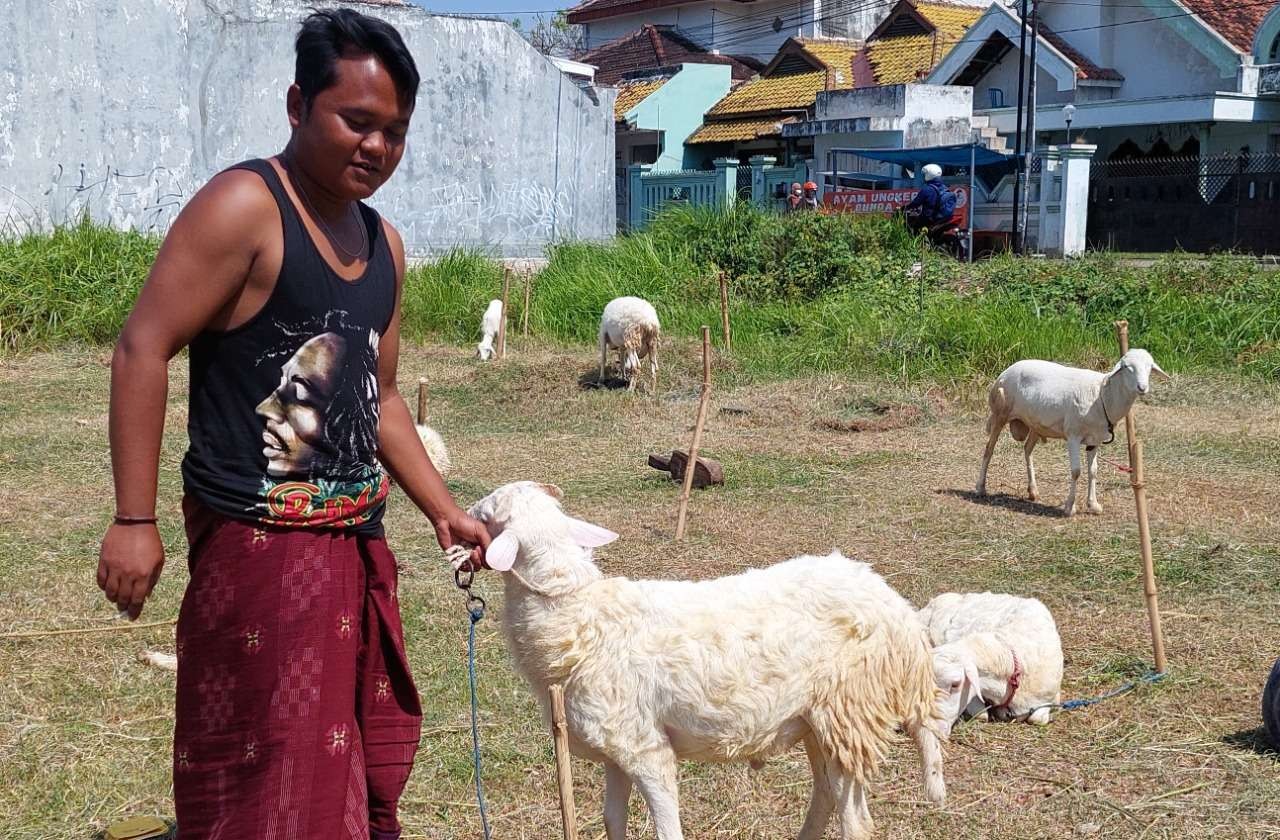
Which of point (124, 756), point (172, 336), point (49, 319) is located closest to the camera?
point (172, 336)

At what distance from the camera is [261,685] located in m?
2.47

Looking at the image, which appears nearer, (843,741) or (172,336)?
(172,336)

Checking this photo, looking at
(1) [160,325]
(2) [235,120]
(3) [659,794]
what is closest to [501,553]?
(3) [659,794]

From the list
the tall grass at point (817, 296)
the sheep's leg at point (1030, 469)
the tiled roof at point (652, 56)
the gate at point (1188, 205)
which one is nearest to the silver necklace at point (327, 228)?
→ the sheep's leg at point (1030, 469)

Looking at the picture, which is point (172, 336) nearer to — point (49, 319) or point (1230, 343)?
point (1230, 343)

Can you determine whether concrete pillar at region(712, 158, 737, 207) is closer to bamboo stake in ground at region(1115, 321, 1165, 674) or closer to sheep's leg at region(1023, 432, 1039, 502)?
sheep's leg at region(1023, 432, 1039, 502)

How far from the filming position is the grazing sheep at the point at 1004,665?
4555mm

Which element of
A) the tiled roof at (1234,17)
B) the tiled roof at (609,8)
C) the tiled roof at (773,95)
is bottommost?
the tiled roof at (773,95)

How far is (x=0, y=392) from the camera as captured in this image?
11680 millimetres

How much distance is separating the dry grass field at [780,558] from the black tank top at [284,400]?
1.74 m

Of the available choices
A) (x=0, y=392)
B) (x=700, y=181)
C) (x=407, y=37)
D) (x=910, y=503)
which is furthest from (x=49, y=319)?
(x=700, y=181)

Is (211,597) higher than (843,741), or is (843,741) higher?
(211,597)

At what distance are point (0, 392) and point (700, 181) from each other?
46.0ft

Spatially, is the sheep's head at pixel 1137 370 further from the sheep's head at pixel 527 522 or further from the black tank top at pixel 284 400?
the black tank top at pixel 284 400
